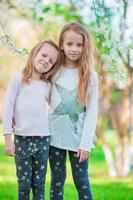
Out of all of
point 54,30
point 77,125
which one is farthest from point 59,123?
point 54,30

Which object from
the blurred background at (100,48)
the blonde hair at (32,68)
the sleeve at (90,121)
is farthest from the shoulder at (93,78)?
the blonde hair at (32,68)

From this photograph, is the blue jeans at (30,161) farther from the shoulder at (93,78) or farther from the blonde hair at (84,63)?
the shoulder at (93,78)

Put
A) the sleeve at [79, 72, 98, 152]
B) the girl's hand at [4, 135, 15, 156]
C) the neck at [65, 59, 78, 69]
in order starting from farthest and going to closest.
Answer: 1. the neck at [65, 59, 78, 69]
2. the sleeve at [79, 72, 98, 152]
3. the girl's hand at [4, 135, 15, 156]

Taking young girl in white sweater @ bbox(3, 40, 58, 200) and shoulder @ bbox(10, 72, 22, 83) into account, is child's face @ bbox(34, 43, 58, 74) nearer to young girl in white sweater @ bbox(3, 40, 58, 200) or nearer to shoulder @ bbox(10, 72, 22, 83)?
young girl in white sweater @ bbox(3, 40, 58, 200)

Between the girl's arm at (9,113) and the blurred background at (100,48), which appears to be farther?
the blurred background at (100,48)

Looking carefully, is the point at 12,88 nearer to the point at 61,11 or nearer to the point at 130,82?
the point at 61,11

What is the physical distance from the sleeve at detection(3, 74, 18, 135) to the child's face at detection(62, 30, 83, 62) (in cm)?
40

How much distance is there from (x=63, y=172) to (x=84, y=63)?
0.74 metres

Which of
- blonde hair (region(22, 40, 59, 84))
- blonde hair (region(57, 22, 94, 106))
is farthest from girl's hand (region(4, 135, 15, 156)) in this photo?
blonde hair (region(57, 22, 94, 106))

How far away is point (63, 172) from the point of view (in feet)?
14.8

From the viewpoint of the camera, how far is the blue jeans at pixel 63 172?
175 inches

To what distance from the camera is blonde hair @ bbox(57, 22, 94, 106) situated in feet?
14.5

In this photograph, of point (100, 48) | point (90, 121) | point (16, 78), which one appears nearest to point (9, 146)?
point (16, 78)

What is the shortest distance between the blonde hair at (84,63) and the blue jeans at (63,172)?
36 cm
